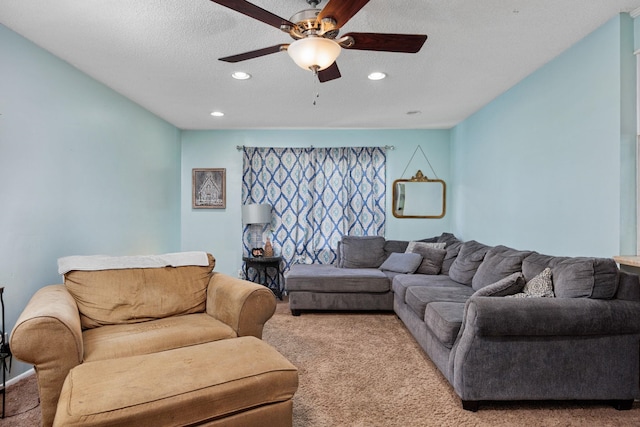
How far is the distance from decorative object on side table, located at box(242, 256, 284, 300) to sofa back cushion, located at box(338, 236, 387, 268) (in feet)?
2.99

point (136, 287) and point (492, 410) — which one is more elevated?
point (136, 287)

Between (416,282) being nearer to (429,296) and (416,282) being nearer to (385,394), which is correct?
(429,296)

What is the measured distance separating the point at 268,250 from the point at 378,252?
1530 mm

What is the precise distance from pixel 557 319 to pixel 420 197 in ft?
11.1

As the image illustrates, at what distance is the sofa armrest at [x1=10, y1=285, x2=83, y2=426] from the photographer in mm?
1708

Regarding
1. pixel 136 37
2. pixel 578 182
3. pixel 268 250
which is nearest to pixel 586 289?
pixel 578 182

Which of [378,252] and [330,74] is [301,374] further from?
[378,252]

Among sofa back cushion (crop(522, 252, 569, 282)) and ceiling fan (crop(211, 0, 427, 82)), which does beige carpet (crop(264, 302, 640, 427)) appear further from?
ceiling fan (crop(211, 0, 427, 82))

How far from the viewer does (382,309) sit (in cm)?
425

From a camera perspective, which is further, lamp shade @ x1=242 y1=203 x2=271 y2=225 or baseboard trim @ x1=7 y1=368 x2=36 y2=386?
lamp shade @ x1=242 y1=203 x2=271 y2=225

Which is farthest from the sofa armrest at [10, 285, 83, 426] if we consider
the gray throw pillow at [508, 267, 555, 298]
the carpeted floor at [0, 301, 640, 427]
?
the gray throw pillow at [508, 267, 555, 298]

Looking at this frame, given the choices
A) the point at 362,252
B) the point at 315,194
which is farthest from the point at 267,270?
the point at 362,252

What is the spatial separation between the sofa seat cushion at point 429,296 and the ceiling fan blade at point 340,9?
216 cm

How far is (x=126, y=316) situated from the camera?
2441 mm
